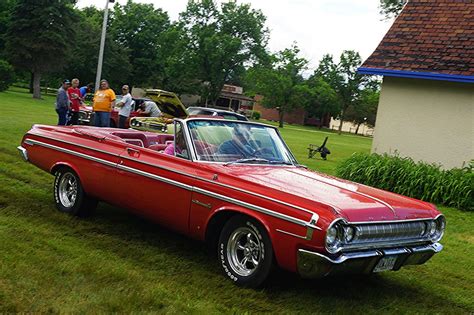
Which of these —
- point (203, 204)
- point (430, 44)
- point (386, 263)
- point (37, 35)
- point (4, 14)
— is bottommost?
point (386, 263)

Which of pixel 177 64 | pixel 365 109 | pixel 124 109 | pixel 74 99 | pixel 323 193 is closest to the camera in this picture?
pixel 323 193

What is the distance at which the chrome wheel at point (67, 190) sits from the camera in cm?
695

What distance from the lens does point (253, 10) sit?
72.6m

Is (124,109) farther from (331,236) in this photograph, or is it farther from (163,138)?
(331,236)

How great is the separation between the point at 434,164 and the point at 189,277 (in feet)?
28.9

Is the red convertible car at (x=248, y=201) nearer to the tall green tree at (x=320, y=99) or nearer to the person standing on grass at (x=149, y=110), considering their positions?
the person standing on grass at (x=149, y=110)

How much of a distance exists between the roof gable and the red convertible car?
7.27 m

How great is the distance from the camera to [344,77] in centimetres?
7706

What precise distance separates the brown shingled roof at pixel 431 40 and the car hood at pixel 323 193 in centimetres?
778

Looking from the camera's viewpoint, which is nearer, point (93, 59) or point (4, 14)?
point (4, 14)

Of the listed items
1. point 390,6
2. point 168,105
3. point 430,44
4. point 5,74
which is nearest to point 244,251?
point 430,44

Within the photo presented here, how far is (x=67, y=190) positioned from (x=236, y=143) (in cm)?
241


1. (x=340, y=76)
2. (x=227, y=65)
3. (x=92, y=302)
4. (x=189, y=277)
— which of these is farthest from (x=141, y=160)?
(x=340, y=76)

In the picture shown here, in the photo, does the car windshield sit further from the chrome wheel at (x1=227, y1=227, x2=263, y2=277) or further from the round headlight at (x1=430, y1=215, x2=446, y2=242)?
the round headlight at (x1=430, y1=215, x2=446, y2=242)
